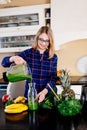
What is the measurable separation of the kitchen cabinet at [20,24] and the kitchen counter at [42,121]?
1869mm

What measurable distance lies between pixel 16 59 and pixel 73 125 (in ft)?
2.18

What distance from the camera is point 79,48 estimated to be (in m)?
3.30

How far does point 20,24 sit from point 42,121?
2.18 meters

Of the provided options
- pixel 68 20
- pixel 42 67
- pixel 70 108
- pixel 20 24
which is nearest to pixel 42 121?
pixel 70 108

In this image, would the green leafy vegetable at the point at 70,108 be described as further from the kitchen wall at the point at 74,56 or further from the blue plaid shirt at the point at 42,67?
the kitchen wall at the point at 74,56

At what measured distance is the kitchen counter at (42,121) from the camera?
3.77 ft

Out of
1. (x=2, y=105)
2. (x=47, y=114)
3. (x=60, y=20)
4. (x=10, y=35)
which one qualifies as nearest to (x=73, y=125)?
(x=47, y=114)

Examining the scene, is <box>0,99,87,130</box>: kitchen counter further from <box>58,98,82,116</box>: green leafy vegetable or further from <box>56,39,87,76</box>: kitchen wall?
<box>56,39,87,76</box>: kitchen wall

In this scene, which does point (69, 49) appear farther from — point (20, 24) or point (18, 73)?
point (18, 73)

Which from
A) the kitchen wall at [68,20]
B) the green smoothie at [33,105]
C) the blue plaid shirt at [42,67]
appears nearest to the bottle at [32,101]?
the green smoothie at [33,105]

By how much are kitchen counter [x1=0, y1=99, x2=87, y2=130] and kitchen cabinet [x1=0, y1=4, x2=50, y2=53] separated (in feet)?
6.13

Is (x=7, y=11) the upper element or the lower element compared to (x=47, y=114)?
upper

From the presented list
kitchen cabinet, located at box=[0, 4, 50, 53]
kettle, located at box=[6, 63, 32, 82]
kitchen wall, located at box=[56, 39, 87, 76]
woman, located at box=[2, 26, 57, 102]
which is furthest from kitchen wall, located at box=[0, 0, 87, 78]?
kettle, located at box=[6, 63, 32, 82]

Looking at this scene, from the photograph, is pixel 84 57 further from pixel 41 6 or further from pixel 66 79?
pixel 66 79
